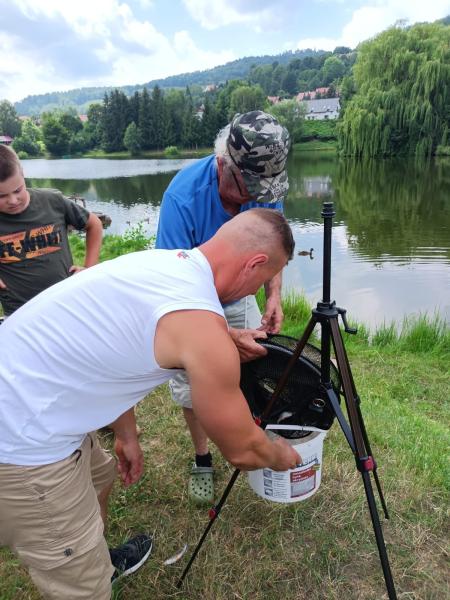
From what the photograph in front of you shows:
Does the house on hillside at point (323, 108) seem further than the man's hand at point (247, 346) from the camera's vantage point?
Yes

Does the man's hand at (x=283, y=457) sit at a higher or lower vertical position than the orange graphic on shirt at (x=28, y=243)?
lower

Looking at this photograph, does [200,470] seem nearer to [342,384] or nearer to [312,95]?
[342,384]

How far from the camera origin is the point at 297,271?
10430 millimetres

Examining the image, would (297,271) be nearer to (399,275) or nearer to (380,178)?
(399,275)

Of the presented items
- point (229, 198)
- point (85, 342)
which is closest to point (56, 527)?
point (85, 342)

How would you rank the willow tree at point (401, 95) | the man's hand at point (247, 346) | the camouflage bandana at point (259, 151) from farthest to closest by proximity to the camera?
the willow tree at point (401, 95)
the camouflage bandana at point (259, 151)
the man's hand at point (247, 346)

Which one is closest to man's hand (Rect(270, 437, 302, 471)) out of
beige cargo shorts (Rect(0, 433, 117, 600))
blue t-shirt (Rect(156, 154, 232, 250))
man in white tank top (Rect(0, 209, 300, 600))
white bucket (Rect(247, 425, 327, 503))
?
man in white tank top (Rect(0, 209, 300, 600))

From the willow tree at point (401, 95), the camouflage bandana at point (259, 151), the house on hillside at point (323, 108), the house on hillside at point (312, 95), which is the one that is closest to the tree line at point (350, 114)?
the willow tree at point (401, 95)

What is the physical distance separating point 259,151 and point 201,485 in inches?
80.3

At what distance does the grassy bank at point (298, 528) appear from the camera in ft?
7.14

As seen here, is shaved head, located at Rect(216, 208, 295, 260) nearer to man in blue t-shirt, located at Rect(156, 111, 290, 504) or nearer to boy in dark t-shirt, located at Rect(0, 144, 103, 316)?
man in blue t-shirt, located at Rect(156, 111, 290, 504)

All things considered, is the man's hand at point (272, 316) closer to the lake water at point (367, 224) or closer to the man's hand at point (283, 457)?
the man's hand at point (283, 457)

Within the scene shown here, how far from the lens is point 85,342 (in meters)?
1.32

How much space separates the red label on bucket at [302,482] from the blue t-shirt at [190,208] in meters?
1.33
